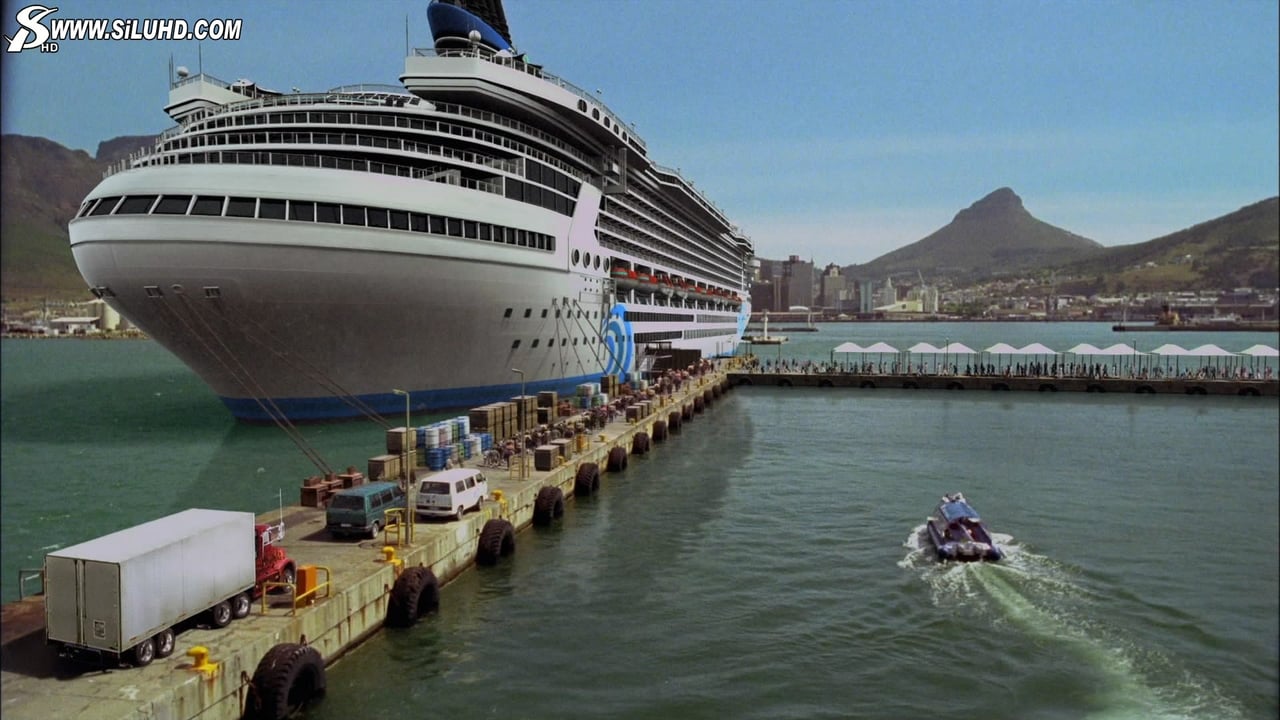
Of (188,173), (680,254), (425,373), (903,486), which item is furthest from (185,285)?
(680,254)

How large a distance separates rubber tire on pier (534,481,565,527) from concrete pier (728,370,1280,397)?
6273 cm

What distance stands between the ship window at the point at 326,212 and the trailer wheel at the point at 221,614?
88.6 ft

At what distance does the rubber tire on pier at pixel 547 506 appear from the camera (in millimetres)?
28750

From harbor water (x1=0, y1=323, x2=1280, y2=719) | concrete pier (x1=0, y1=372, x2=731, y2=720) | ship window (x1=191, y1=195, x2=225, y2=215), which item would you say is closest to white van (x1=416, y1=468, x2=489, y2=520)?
concrete pier (x1=0, y1=372, x2=731, y2=720)

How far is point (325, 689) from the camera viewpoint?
1535 centimetres

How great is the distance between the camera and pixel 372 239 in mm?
39156

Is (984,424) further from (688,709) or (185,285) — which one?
(185,285)

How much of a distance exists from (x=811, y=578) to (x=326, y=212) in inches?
1164

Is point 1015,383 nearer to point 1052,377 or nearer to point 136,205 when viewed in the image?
point 1052,377

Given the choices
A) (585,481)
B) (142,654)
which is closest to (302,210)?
(585,481)

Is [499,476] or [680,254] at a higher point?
[680,254]

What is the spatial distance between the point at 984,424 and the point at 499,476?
41.7m

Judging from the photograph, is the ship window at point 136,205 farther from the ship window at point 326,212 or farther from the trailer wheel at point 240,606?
the trailer wheel at point 240,606

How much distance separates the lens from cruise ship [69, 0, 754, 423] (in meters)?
36.5
